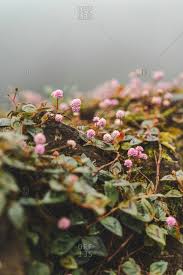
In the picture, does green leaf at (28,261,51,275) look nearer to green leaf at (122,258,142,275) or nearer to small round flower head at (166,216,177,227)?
green leaf at (122,258,142,275)

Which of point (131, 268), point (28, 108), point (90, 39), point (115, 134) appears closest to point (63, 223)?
point (131, 268)

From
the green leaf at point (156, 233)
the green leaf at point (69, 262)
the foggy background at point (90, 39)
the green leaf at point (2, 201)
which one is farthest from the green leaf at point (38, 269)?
the foggy background at point (90, 39)

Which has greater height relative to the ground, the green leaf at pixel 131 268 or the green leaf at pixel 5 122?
the green leaf at pixel 5 122

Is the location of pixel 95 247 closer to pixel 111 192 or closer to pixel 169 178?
pixel 111 192

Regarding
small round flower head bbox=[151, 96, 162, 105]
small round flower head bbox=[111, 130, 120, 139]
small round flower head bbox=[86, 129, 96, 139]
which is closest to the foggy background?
small round flower head bbox=[151, 96, 162, 105]

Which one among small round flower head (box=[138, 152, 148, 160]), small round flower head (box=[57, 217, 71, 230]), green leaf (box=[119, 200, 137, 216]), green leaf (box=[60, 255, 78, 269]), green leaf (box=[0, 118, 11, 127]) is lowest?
green leaf (box=[60, 255, 78, 269])

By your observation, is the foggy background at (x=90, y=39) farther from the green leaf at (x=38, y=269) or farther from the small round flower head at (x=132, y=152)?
the green leaf at (x=38, y=269)

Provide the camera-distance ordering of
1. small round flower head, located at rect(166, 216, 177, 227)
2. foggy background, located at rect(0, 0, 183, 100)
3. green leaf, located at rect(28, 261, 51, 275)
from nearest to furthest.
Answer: green leaf, located at rect(28, 261, 51, 275) < small round flower head, located at rect(166, 216, 177, 227) < foggy background, located at rect(0, 0, 183, 100)

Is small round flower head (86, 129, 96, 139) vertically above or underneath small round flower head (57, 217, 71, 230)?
above

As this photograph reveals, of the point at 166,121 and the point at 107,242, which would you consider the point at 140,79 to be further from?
the point at 107,242
